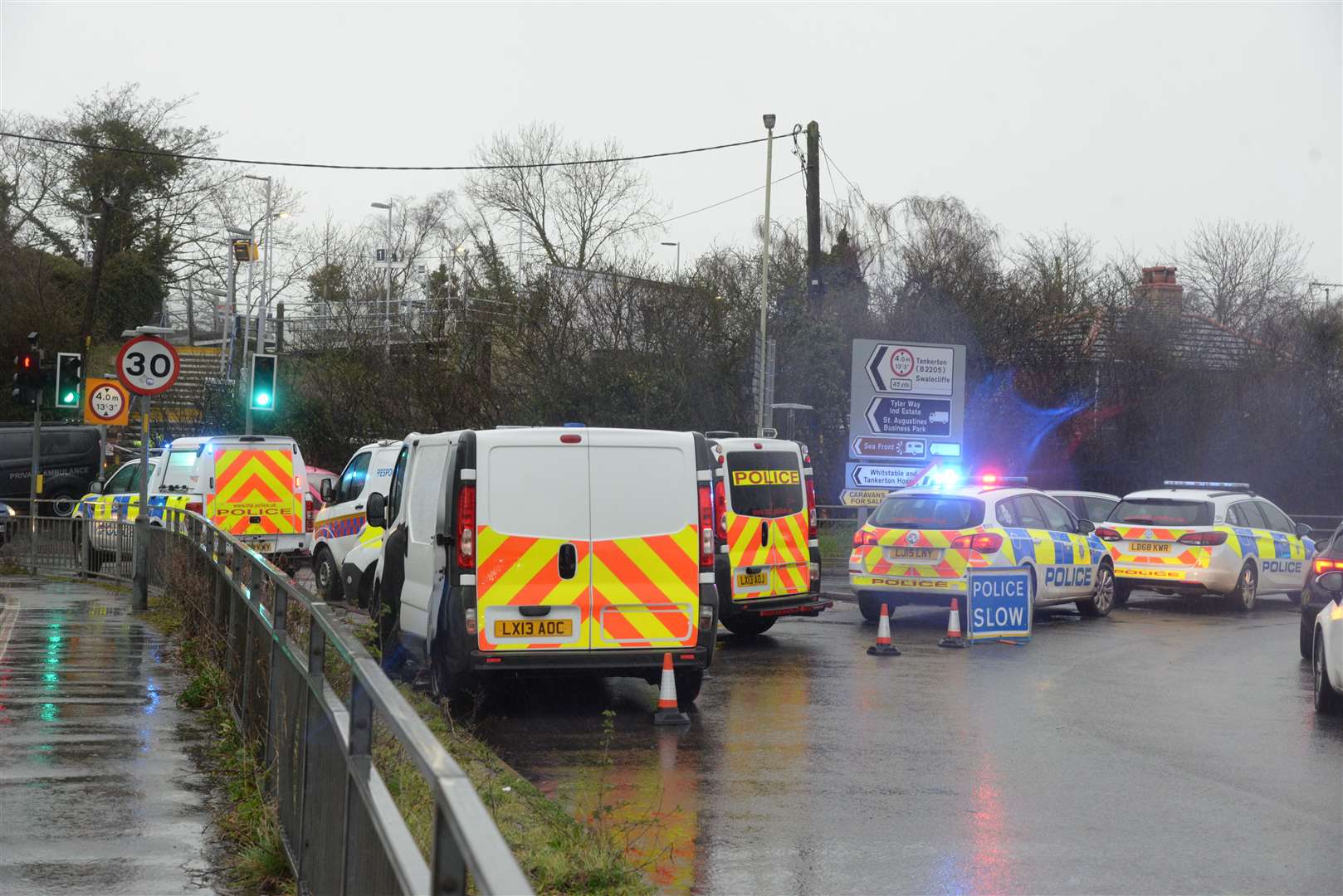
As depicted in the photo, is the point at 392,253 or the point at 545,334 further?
the point at 392,253

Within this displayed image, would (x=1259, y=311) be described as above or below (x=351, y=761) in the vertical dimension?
above

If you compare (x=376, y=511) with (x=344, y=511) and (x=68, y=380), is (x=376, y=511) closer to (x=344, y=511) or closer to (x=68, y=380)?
(x=344, y=511)

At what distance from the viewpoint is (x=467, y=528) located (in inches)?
420

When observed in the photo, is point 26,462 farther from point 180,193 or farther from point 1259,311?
point 1259,311

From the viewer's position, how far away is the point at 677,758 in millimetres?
9469

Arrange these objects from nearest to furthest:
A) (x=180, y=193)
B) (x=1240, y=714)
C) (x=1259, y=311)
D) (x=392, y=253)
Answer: (x=1240, y=714) → (x=1259, y=311) → (x=180, y=193) → (x=392, y=253)

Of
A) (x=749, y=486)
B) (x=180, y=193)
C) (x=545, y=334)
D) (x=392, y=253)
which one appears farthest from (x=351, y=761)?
(x=392, y=253)

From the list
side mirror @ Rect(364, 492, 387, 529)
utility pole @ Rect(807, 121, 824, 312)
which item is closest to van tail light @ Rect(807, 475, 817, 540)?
side mirror @ Rect(364, 492, 387, 529)

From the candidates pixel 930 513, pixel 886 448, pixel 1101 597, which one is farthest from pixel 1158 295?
pixel 930 513

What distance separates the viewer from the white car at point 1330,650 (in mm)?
10961

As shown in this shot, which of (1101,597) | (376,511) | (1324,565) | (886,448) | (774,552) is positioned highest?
(886,448)

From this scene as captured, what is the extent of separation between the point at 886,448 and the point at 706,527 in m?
16.1

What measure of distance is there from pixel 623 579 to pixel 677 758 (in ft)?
5.70

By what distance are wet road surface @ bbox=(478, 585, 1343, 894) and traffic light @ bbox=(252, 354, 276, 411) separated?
11.6 metres
